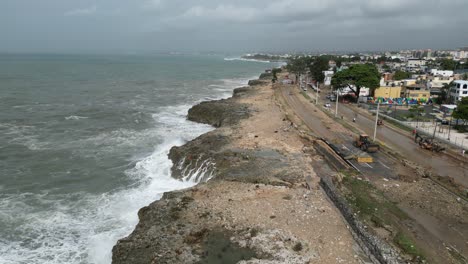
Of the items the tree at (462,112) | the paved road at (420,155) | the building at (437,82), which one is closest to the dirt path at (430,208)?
the paved road at (420,155)

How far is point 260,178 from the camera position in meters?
23.8

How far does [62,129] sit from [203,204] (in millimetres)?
30663

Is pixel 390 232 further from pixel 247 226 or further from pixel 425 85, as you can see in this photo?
pixel 425 85

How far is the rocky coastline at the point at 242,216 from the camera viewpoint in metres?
16.1

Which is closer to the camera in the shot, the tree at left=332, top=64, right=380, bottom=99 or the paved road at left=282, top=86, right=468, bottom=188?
the paved road at left=282, top=86, right=468, bottom=188

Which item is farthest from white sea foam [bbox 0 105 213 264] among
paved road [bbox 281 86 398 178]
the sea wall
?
paved road [bbox 281 86 398 178]

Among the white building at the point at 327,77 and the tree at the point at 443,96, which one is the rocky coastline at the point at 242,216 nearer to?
the tree at the point at 443,96

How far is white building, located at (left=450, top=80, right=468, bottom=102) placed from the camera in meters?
53.7

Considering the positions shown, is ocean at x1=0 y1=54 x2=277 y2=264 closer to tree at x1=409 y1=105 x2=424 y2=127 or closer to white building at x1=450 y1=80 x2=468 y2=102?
tree at x1=409 y1=105 x2=424 y2=127

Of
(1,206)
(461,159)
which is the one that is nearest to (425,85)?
(461,159)

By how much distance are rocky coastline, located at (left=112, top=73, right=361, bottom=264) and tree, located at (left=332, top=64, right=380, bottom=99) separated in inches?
1266

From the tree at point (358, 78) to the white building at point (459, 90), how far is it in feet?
39.5

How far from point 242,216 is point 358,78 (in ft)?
154

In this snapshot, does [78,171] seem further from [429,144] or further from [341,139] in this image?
[429,144]
